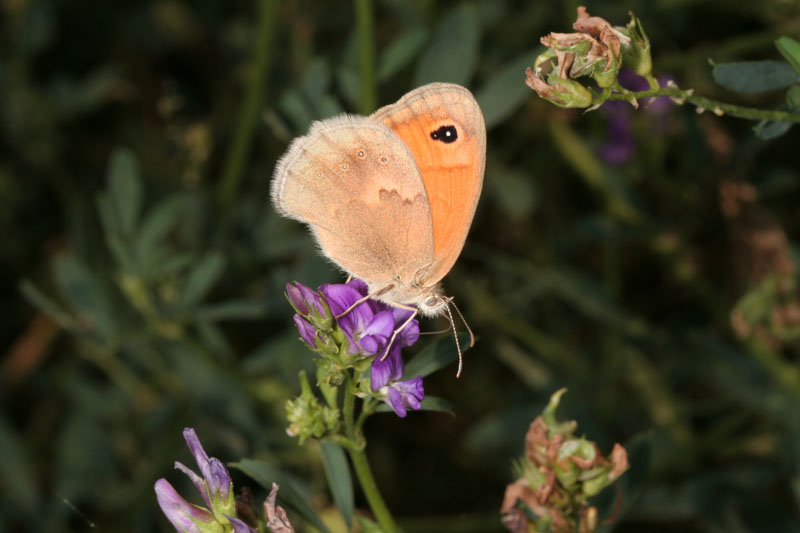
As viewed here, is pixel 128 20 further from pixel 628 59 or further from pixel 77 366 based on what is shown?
pixel 628 59

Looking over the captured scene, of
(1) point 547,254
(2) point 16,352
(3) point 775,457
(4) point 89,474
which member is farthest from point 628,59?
(2) point 16,352

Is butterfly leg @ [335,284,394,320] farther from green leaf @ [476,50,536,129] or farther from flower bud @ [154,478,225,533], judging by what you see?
green leaf @ [476,50,536,129]

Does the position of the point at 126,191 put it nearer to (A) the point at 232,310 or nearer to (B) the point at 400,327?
(A) the point at 232,310

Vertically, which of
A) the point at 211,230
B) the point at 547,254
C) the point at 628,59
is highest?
the point at 628,59

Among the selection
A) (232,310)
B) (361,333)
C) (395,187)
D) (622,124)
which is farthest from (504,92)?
(361,333)

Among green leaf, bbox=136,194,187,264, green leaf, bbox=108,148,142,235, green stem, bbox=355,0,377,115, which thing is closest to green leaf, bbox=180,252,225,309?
green leaf, bbox=136,194,187,264

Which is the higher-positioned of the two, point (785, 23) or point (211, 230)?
point (211, 230)
